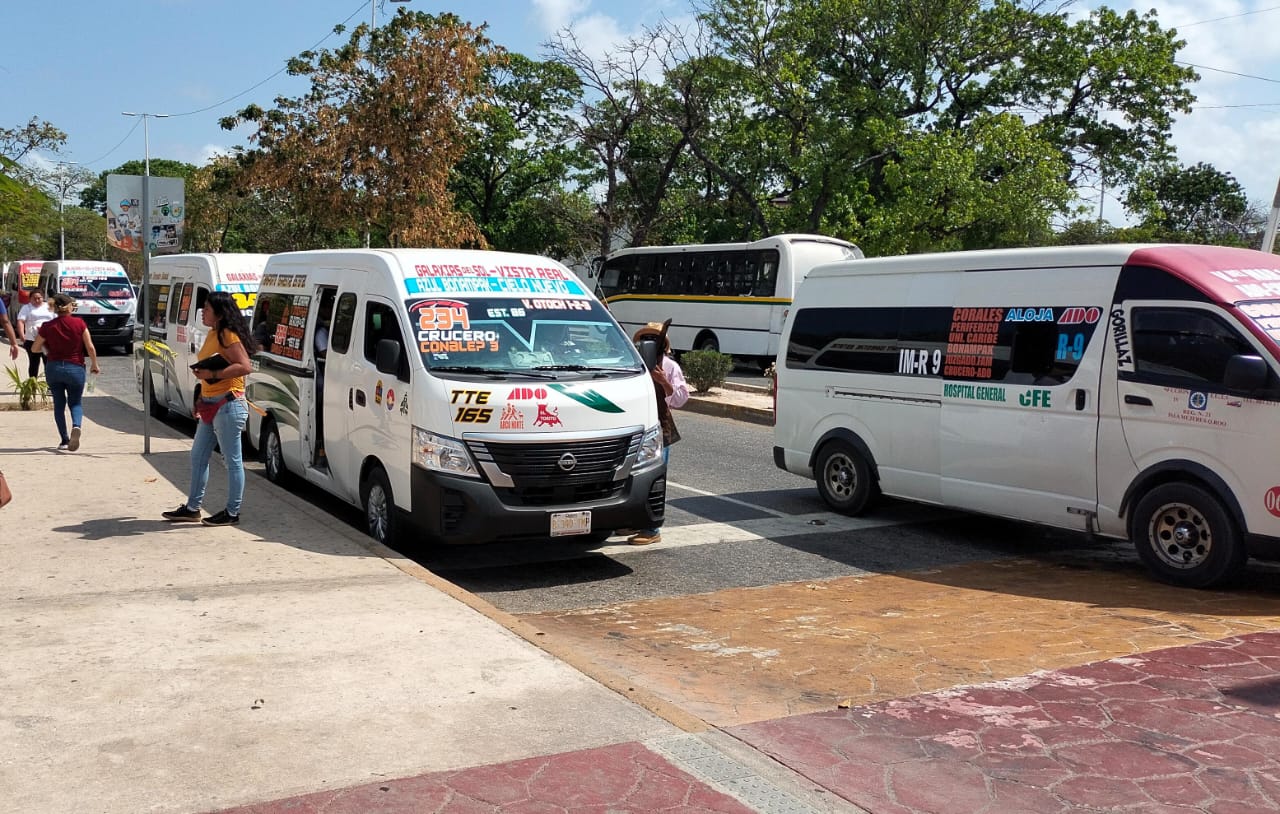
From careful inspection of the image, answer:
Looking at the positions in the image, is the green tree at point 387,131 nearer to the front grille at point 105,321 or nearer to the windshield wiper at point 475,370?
the front grille at point 105,321

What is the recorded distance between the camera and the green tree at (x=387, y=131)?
2830 cm

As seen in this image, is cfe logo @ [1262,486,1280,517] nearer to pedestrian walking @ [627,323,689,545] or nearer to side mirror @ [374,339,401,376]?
pedestrian walking @ [627,323,689,545]

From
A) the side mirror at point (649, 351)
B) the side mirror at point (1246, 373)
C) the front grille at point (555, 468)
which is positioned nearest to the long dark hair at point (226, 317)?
the front grille at point (555, 468)

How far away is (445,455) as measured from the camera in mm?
7793

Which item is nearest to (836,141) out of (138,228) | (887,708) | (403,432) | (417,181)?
(417,181)

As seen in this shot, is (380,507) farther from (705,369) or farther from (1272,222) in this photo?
(1272,222)

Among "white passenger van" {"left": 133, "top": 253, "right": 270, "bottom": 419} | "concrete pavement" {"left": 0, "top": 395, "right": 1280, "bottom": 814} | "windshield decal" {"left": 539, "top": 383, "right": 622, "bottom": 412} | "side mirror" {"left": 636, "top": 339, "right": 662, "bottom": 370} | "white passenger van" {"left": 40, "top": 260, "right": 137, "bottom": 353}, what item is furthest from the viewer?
"white passenger van" {"left": 40, "top": 260, "right": 137, "bottom": 353}

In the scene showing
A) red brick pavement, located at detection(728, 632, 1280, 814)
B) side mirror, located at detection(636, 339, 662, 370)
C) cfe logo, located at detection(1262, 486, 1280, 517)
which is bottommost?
red brick pavement, located at detection(728, 632, 1280, 814)

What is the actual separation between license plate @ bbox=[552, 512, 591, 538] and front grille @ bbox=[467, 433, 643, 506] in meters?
0.12

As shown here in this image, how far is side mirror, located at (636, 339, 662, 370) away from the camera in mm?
9250

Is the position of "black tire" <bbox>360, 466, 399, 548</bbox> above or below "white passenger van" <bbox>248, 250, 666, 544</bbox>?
below

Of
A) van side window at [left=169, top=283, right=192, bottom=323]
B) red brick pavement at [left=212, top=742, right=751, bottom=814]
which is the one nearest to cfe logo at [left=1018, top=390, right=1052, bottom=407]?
red brick pavement at [left=212, top=742, right=751, bottom=814]

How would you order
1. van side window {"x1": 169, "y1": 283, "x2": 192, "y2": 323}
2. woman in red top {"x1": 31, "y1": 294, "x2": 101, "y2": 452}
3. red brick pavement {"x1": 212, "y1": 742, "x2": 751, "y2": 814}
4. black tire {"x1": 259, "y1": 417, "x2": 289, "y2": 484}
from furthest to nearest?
van side window {"x1": 169, "y1": 283, "x2": 192, "y2": 323}, woman in red top {"x1": 31, "y1": 294, "x2": 101, "y2": 452}, black tire {"x1": 259, "y1": 417, "x2": 289, "y2": 484}, red brick pavement {"x1": 212, "y1": 742, "x2": 751, "y2": 814}

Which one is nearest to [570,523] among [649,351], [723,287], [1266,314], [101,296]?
[649,351]
